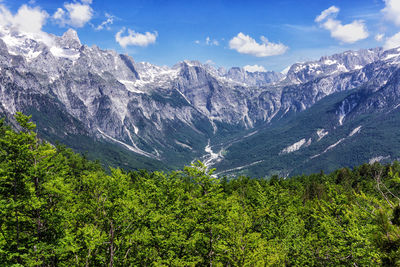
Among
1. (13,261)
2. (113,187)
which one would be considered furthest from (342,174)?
(13,261)

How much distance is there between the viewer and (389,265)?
18.5 m

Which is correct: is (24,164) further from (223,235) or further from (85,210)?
(223,235)

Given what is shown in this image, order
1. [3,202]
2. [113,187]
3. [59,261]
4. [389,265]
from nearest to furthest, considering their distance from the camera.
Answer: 1. [389,265]
2. [3,202]
3. [59,261]
4. [113,187]

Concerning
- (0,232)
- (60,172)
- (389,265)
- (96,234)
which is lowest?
(389,265)

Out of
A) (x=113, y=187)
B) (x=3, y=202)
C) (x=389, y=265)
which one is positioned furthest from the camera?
(x=113, y=187)

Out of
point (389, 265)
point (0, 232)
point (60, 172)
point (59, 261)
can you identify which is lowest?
point (389, 265)

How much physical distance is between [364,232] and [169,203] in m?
27.6

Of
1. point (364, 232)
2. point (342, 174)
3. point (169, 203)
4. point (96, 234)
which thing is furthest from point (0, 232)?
point (342, 174)

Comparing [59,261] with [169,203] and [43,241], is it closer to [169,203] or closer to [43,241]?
[43,241]

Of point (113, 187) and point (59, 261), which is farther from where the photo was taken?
point (113, 187)

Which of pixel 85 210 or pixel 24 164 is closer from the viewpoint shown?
pixel 24 164

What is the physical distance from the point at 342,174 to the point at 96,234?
145334 mm

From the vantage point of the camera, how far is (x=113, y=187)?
31.2 m

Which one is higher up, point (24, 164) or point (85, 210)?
point (24, 164)
